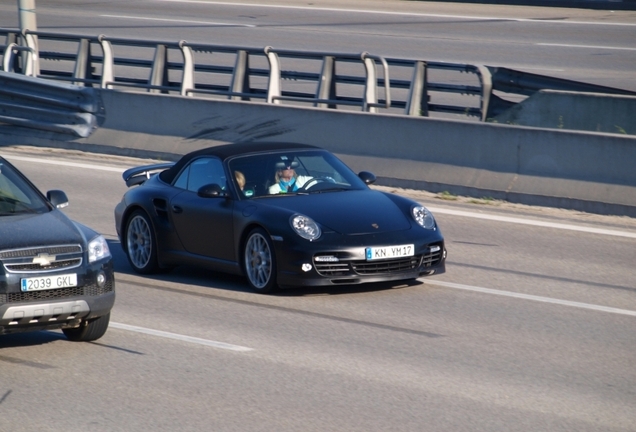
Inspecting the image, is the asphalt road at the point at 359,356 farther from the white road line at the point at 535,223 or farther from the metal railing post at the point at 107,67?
the metal railing post at the point at 107,67

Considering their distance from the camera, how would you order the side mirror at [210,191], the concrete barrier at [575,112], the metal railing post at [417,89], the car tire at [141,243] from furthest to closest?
the metal railing post at [417,89] → the concrete barrier at [575,112] → the car tire at [141,243] → the side mirror at [210,191]

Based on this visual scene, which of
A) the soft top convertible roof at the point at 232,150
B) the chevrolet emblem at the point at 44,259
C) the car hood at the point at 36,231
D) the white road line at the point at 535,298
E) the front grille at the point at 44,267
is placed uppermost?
the soft top convertible roof at the point at 232,150

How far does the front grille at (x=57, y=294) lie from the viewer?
296 inches

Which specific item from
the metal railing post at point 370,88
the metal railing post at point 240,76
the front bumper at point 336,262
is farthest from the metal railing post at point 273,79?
the front bumper at point 336,262

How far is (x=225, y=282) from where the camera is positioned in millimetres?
10852

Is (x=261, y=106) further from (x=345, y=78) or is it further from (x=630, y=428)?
(x=630, y=428)

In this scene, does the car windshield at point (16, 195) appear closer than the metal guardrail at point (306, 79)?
Yes

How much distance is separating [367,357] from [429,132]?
8011 mm

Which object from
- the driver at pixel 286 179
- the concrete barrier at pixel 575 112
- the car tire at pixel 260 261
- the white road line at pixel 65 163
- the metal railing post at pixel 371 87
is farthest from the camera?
the white road line at pixel 65 163

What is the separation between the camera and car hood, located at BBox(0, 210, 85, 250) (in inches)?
304

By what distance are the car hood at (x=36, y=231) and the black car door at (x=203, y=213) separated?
236cm

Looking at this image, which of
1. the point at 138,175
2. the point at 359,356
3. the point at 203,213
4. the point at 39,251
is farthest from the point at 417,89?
the point at 39,251

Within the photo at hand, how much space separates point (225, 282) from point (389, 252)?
6.01ft

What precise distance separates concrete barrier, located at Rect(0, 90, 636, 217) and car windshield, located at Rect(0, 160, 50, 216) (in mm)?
7737
